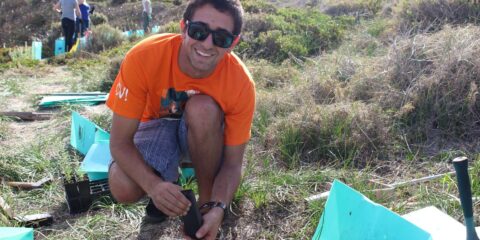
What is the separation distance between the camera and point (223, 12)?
2.09 metres

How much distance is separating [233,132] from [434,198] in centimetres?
107

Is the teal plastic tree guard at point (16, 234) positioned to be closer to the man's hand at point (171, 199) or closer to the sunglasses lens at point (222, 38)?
the man's hand at point (171, 199)

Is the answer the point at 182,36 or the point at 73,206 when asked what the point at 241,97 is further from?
the point at 73,206

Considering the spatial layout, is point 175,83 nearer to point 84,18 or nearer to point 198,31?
point 198,31

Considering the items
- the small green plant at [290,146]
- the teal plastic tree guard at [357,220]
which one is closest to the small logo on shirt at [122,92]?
the teal plastic tree guard at [357,220]

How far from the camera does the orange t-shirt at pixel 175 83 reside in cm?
219

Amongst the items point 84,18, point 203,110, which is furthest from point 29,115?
point 84,18

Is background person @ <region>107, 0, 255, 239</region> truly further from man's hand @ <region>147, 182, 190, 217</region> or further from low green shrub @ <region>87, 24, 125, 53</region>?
low green shrub @ <region>87, 24, 125, 53</region>

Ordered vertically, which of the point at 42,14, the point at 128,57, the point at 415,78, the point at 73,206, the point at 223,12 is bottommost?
the point at 42,14

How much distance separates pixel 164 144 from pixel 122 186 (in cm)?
27

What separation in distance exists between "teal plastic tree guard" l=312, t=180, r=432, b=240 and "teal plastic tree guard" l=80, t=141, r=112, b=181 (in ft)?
4.57

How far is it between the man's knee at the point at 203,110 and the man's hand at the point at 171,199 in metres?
0.36

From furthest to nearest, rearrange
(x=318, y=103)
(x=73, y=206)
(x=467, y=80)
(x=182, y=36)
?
(x=318, y=103) < (x=467, y=80) < (x=73, y=206) < (x=182, y=36)

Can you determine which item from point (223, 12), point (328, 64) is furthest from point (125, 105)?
point (328, 64)
